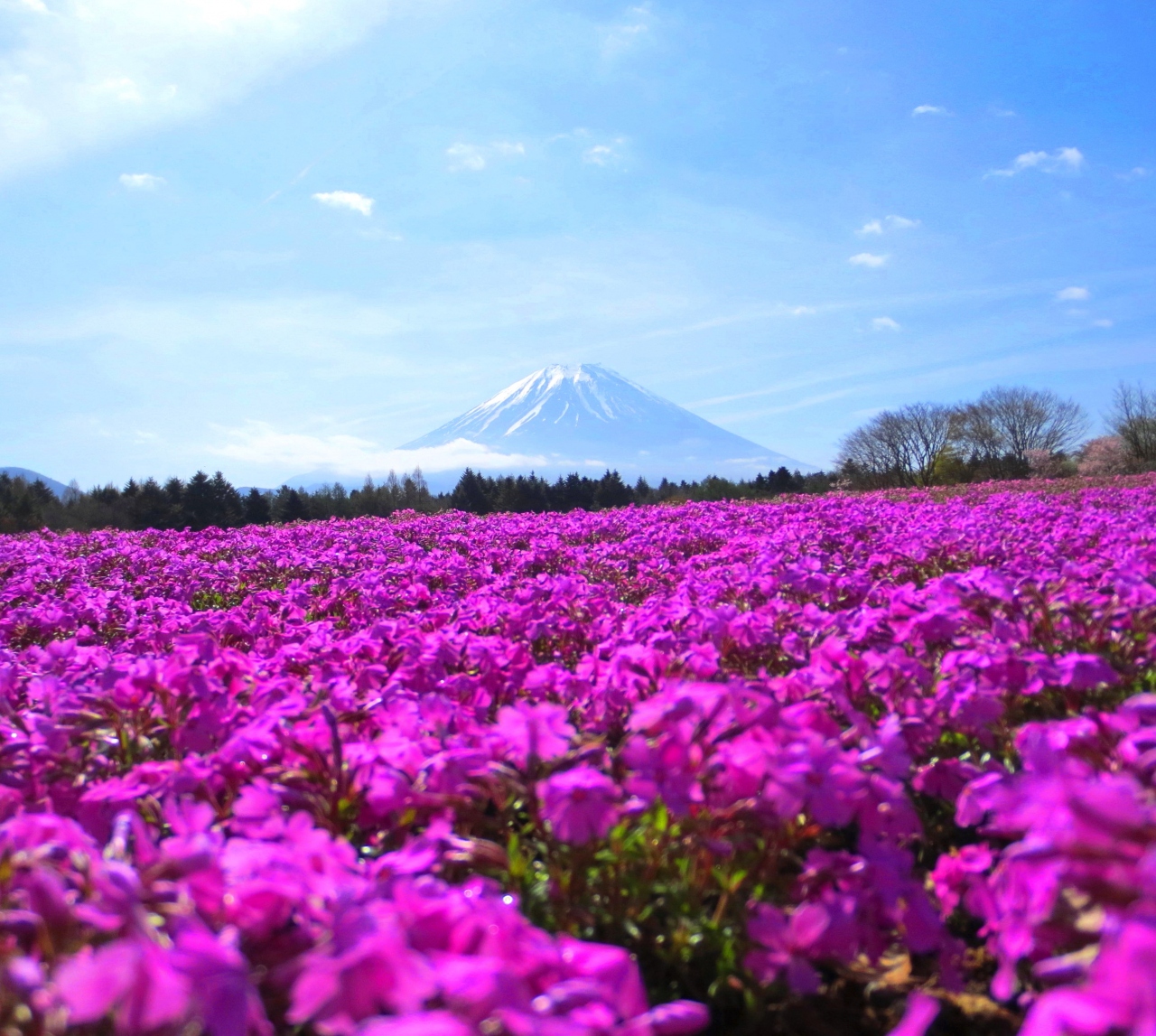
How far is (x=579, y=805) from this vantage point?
66.3 inches

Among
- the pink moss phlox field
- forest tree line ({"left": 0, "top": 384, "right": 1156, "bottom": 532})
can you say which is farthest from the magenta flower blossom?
forest tree line ({"left": 0, "top": 384, "right": 1156, "bottom": 532})

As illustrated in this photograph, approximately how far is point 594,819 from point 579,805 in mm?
44

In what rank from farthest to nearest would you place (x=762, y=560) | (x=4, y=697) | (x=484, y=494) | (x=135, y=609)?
(x=484, y=494) → (x=135, y=609) → (x=762, y=560) → (x=4, y=697)

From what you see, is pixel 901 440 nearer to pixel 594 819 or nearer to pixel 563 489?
pixel 563 489

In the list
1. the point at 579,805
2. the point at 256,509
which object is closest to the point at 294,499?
the point at 256,509

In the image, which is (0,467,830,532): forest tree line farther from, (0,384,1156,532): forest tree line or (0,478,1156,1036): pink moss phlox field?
(0,478,1156,1036): pink moss phlox field

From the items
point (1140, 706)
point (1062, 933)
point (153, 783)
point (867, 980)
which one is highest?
point (1140, 706)

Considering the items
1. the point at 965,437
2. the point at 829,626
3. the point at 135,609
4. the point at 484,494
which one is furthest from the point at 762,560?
the point at 965,437

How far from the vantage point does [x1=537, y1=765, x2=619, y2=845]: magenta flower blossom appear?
166 centimetres

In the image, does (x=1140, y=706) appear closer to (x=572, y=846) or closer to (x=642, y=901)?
(x=642, y=901)

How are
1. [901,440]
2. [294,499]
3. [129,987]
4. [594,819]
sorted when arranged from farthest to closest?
[901,440] → [294,499] → [594,819] → [129,987]

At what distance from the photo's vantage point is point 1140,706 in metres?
1.87

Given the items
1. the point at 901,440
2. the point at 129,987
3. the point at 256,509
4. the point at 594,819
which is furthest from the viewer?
the point at 901,440

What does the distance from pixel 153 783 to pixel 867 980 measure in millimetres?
1912
